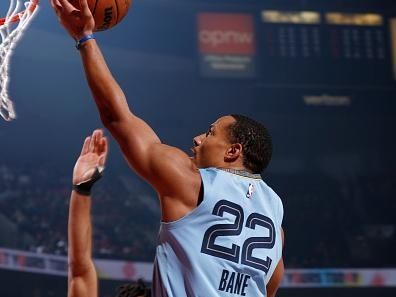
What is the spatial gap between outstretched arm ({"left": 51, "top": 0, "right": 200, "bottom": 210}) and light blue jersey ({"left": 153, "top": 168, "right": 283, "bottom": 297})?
0.21 ft

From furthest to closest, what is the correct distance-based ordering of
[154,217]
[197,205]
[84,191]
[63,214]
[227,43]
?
[227,43], [154,217], [63,214], [84,191], [197,205]

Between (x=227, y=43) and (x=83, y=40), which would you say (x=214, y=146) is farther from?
(x=227, y=43)

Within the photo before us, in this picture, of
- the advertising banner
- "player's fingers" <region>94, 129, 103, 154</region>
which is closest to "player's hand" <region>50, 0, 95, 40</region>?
"player's fingers" <region>94, 129, 103, 154</region>

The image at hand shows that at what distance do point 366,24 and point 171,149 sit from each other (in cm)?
954

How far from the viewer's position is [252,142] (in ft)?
5.77

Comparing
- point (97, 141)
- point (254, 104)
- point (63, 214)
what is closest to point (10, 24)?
point (97, 141)

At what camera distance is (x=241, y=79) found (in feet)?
34.2

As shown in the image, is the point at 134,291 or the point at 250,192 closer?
the point at 250,192

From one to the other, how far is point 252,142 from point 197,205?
24 cm

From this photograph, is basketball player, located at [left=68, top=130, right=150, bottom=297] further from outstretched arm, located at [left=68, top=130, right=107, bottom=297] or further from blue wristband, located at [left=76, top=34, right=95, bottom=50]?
blue wristband, located at [left=76, top=34, right=95, bottom=50]

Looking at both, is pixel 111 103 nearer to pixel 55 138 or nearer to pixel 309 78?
pixel 55 138

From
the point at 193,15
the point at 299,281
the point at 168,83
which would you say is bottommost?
the point at 299,281

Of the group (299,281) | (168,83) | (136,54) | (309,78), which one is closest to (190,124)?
(168,83)

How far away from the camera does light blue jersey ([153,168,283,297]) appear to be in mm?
1621
